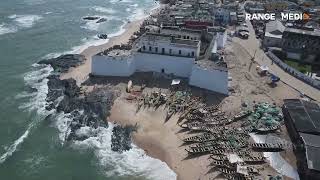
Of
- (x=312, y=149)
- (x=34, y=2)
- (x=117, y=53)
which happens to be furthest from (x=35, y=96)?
(x=34, y=2)

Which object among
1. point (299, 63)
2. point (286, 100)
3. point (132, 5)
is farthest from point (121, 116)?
point (132, 5)

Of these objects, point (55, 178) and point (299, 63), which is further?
point (299, 63)

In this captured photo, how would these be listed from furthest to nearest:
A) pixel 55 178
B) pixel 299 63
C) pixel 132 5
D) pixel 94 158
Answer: pixel 132 5 < pixel 299 63 < pixel 94 158 < pixel 55 178

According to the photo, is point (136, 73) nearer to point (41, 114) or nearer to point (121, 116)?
point (121, 116)

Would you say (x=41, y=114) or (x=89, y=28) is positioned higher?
(x=89, y=28)

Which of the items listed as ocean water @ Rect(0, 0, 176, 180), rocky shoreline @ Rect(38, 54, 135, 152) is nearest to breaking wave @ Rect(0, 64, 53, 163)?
ocean water @ Rect(0, 0, 176, 180)

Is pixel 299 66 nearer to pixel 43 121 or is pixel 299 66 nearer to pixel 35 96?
pixel 43 121

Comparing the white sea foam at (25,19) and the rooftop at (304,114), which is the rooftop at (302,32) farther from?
the white sea foam at (25,19)
